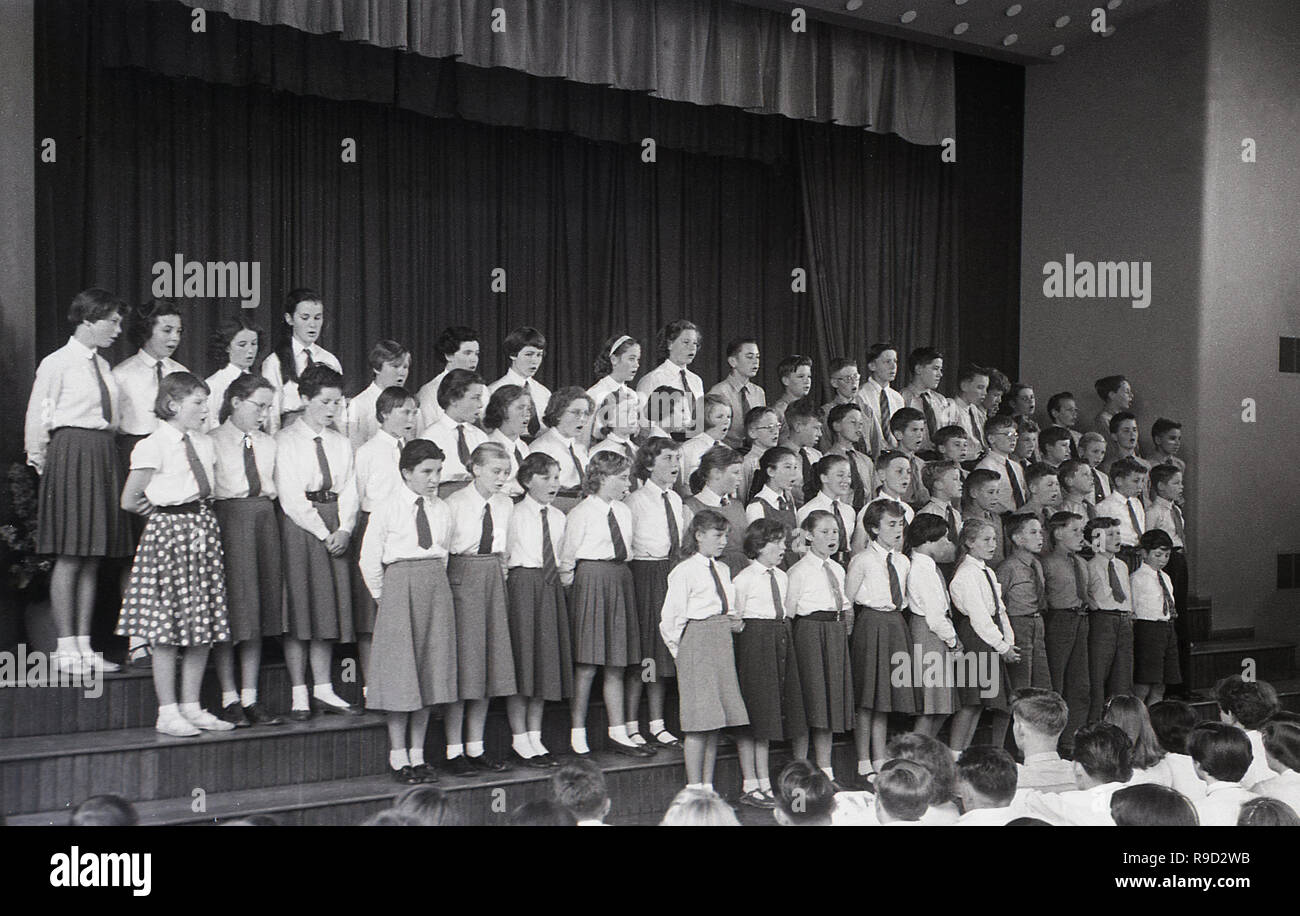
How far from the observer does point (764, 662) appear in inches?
166

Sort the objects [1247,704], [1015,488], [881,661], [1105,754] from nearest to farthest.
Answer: [1105,754]
[1247,704]
[881,661]
[1015,488]

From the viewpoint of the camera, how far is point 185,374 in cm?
385

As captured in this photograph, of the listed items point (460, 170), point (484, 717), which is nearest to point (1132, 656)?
point (484, 717)

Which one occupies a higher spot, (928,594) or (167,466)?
(167,466)

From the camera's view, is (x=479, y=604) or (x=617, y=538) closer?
(x=479, y=604)

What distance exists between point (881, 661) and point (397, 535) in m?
1.66

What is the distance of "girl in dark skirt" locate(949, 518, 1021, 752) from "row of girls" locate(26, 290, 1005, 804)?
0.7 inches

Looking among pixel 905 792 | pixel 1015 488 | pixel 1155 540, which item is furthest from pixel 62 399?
pixel 1155 540

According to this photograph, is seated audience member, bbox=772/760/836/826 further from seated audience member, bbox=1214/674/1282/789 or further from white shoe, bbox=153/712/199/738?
white shoe, bbox=153/712/199/738

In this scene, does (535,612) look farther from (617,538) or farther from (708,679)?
(708,679)

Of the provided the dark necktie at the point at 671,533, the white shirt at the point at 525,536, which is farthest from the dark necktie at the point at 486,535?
the dark necktie at the point at 671,533

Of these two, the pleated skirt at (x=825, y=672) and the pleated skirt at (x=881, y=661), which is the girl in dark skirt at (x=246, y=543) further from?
the pleated skirt at (x=881, y=661)

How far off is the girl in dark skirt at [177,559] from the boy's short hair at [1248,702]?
9.89 feet

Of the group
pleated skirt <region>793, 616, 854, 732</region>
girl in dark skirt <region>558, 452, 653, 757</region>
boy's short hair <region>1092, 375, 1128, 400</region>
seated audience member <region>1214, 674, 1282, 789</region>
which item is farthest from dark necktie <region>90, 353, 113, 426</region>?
boy's short hair <region>1092, 375, 1128, 400</region>
